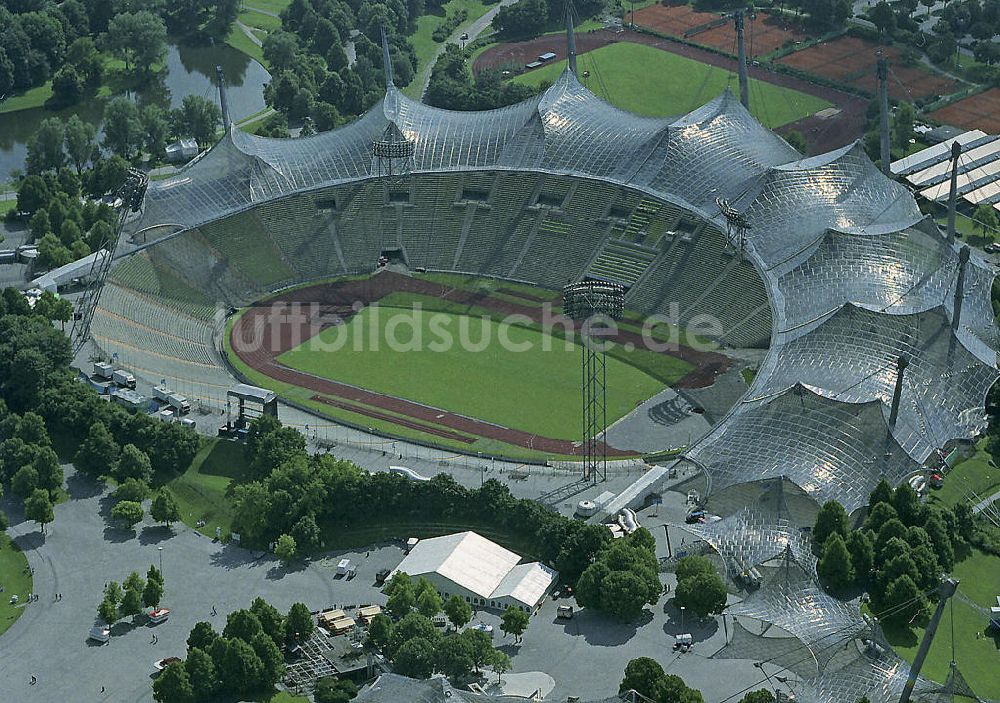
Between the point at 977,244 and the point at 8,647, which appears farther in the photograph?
the point at 977,244

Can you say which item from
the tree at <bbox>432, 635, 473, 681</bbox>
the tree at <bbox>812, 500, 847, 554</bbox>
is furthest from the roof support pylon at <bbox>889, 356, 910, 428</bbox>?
the tree at <bbox>432, 635, 473, 681</bbox>

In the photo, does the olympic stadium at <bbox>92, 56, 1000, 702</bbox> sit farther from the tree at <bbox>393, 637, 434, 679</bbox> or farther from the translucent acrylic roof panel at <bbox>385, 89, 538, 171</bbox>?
the tree at <bbox>393, 637, 434, 679</bbox>

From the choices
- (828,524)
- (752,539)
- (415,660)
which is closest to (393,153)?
(752,539)

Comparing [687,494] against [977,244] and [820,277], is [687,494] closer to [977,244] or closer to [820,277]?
[820,277]

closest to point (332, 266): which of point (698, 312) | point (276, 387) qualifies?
point (276, 387)

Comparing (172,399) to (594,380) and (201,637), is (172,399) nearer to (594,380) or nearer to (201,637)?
(594,380)
